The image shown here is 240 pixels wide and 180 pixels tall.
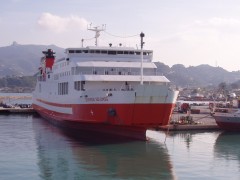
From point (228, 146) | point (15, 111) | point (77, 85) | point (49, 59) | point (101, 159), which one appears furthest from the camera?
point (15, 111)

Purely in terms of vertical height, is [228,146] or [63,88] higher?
[63,88]

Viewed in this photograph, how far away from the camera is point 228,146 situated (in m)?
29.1

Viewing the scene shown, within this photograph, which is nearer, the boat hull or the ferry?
the ferry

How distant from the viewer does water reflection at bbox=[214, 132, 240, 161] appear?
83.1 ft

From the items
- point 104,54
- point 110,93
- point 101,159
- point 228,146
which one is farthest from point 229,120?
point 101,159

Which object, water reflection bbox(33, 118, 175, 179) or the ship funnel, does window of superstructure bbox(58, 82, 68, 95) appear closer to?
water reflection bbox(33, 118, 175, 179)

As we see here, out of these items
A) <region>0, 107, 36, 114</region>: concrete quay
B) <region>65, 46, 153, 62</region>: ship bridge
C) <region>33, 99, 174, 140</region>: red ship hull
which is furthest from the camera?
<region>0, 107, 36, 114</region>: concrete quay

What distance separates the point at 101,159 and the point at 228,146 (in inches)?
428

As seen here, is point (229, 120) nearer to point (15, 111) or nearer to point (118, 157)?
point (118, 157)

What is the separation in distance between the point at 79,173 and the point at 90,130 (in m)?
10.5

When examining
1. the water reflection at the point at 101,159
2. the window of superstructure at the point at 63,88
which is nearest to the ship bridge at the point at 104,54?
the window of superstructure at the point at 63,88

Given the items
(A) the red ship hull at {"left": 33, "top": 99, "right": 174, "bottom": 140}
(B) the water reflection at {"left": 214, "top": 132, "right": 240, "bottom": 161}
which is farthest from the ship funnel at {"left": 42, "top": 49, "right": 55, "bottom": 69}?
(B) the water reflection at {"left": 214, "top": 132, "right": 240, "bottom": 161}

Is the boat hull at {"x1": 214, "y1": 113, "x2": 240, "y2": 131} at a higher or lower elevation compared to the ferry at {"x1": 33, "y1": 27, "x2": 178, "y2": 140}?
lower

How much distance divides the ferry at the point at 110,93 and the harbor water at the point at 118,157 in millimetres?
1314
